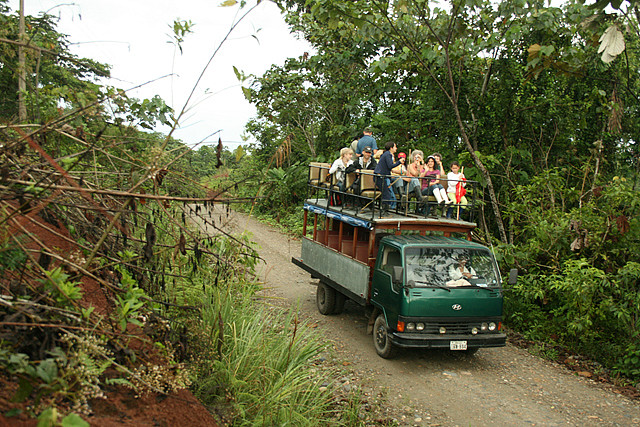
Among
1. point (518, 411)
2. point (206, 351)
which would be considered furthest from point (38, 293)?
point (518, 411)

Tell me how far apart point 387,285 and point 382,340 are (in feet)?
2.99

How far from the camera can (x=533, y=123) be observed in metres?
13.0

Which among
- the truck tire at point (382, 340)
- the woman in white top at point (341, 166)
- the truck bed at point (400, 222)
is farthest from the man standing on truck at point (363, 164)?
the truck tire at point (382, 340)

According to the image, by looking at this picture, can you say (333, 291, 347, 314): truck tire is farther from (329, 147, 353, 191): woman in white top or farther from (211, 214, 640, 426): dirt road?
(329, 147, 353, 191): woman in white top

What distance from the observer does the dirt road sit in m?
6.54

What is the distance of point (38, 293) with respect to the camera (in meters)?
3.11

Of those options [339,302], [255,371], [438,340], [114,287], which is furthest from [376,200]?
[114,287]

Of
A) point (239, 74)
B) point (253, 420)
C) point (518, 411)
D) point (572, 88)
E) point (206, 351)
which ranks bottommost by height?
point (518, 411)

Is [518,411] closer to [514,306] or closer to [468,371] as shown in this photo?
[468,371]

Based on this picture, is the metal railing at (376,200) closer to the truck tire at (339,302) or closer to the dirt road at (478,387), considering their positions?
the truck tire at (339,302)

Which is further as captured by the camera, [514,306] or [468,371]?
[514,306]

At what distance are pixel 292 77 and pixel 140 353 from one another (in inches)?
696

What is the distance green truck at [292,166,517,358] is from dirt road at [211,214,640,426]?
40cm

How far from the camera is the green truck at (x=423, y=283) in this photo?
775 cm
